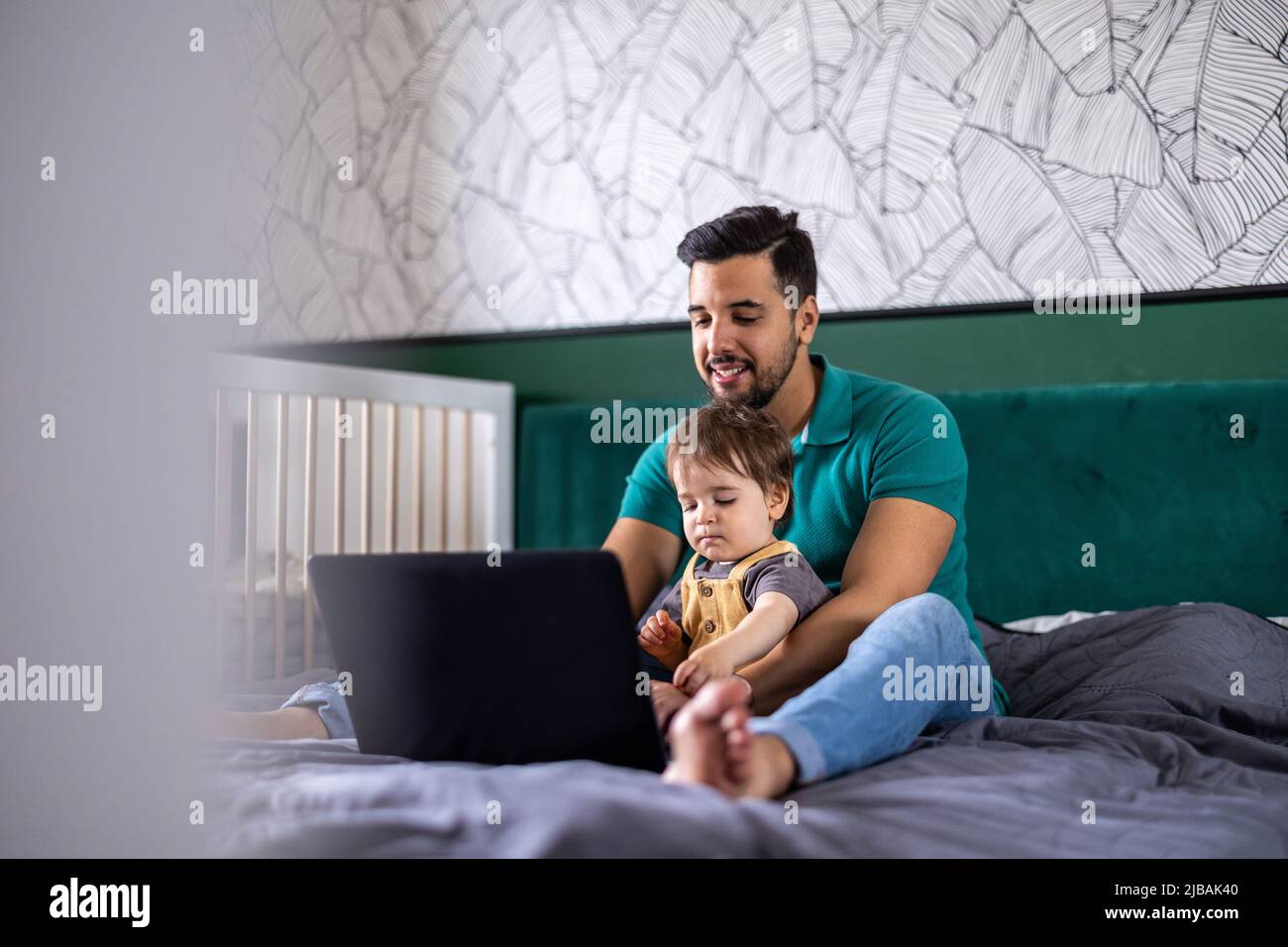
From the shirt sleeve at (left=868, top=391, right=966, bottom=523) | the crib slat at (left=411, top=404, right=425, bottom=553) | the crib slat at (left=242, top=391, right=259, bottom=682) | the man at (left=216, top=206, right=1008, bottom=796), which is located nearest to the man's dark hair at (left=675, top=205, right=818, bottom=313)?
the man at (left=216, top=206, right=1008, bottom=796)

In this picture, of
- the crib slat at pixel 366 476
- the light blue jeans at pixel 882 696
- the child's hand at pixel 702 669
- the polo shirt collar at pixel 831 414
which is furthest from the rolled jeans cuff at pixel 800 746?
the crib slat at pixel 366 476

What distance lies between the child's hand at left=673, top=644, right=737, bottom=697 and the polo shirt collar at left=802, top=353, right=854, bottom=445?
0.50 m

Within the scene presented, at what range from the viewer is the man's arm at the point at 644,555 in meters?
1.67

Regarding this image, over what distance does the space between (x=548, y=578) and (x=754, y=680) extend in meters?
0.39

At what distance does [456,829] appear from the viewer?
2.79 ft

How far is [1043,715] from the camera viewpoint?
1.45m

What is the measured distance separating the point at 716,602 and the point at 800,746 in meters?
0.36

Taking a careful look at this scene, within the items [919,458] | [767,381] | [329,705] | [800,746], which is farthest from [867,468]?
[329,705]

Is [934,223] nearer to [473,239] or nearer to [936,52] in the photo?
[936,52]

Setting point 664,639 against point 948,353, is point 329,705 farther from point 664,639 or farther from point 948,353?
point 948,353

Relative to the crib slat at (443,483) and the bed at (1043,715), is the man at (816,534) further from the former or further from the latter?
the crib slat at (443,483)

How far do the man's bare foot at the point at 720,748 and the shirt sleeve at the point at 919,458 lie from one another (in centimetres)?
59
